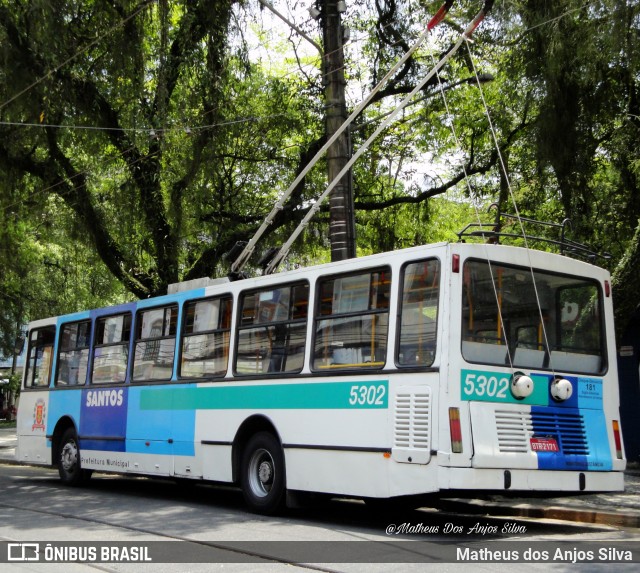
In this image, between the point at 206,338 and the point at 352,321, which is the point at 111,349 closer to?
the point at 206,338

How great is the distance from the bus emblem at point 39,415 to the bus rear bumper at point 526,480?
32.1ft

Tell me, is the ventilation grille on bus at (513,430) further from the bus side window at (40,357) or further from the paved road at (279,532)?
the bus side window at (40,357)

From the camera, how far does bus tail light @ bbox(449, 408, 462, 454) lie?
8.86m

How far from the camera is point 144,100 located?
1752 cm

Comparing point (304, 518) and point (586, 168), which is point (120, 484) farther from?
point (586, 168)

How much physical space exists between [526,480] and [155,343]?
6.54 m

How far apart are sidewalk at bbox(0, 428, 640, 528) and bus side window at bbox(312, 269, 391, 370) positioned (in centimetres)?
226

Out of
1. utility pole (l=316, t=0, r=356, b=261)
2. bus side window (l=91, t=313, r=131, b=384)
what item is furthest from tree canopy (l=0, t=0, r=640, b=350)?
bus side window (l=91, t=313, r=131, b=384)

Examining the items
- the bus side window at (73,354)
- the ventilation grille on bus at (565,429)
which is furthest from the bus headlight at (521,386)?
the bus side window at (73,354)

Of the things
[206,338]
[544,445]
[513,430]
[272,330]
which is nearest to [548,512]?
[544,445]

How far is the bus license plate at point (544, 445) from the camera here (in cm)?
945

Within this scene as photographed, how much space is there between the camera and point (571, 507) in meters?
11.7

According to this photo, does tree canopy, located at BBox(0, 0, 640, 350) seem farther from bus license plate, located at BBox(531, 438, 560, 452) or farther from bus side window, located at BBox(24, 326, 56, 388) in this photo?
bus license plate, located at BBox(531, 438, 560, 452)

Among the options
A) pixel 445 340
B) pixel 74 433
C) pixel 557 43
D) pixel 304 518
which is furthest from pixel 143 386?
pixel 557 43
